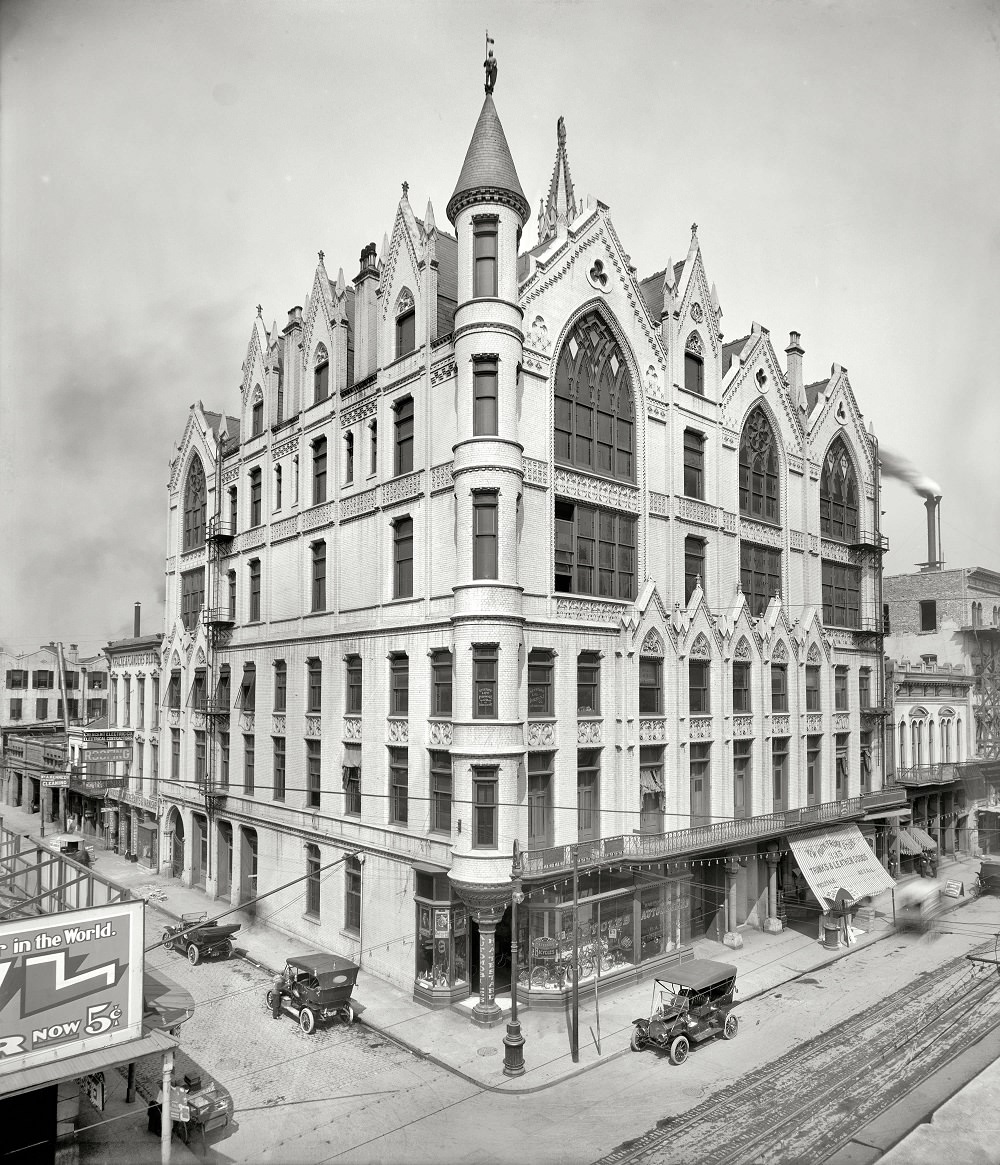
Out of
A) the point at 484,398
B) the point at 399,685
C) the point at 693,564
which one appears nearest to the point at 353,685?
the point at 399,685

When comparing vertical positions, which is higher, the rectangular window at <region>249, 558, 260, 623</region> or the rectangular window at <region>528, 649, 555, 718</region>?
the rectangular window at <region>249, 558, 260, 623</region>

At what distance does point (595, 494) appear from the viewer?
29.2 metres

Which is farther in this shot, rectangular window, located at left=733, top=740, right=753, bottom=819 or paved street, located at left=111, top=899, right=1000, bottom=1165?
rectangular window, located at left=733, top=740, right=753, bottom=819

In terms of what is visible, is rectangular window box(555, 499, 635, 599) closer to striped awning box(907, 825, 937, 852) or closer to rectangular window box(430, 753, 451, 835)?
rectangular window box(430, 753, 451, 835)

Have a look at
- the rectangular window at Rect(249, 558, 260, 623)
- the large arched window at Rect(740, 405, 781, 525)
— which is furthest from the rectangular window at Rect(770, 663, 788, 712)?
the rectangular window at Rect(249, 558, 260, 623)

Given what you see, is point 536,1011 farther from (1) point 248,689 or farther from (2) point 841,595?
(2) point 841,595

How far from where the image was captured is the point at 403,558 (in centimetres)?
2930

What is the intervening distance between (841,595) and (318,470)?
25.4 metres

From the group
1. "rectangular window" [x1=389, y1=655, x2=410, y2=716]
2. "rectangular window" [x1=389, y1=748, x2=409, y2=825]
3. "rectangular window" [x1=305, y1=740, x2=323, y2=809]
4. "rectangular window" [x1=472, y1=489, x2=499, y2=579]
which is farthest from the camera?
"rectangular window" [x1=305, y1=740, x2=323, y2=809]

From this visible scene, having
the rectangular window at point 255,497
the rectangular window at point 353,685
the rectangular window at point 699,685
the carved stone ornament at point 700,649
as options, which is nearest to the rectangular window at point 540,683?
the carved stone ornament at point 700,649

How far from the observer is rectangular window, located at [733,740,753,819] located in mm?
33094

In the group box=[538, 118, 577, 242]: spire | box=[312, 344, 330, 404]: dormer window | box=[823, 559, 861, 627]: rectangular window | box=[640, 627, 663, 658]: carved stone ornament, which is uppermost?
box=[538, 118, 577, 242]: spire

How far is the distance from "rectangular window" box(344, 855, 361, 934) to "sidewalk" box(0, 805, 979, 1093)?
1951 millimetres

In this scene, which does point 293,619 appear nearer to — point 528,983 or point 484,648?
point 484,648
